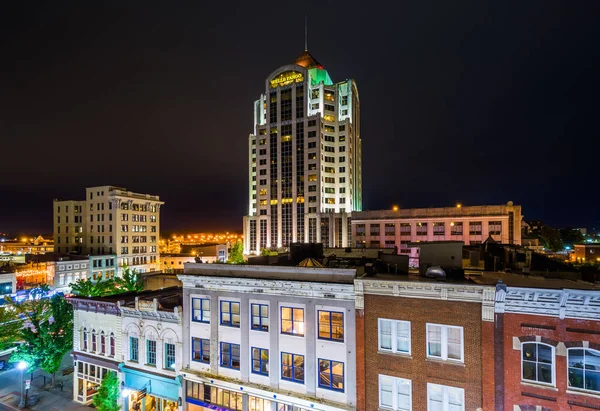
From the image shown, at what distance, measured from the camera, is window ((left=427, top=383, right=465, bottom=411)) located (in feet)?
57.2

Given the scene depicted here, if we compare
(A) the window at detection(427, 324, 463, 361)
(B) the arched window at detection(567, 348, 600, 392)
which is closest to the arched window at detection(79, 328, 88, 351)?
(A) the window at detection(427, 324, 463, 361)

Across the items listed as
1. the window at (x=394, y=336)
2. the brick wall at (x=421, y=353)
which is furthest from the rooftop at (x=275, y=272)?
the window at (x=394, y=336)

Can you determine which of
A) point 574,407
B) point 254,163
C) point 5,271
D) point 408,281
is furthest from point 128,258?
point 574,407

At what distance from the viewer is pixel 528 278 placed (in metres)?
20.1

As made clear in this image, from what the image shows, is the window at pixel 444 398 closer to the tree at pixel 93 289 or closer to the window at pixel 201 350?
the window at pixel 201 350

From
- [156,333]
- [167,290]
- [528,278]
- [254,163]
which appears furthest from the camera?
[254,163]

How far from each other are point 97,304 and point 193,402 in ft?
41.4

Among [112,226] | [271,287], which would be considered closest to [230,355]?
[271,287]

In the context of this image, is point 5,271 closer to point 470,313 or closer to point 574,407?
point 470,313

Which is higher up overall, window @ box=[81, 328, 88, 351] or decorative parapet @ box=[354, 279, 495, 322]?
decorative parapet @ box=[354, 279, 495, 322]

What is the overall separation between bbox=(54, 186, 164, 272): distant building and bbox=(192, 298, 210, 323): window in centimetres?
7843

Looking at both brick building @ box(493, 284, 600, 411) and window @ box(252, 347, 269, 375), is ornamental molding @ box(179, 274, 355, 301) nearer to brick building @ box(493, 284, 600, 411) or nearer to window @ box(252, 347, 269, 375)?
window @ box(252, 347, 269, 375)

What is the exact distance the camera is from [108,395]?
26.3 m

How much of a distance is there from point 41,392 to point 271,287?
29.2 metres
